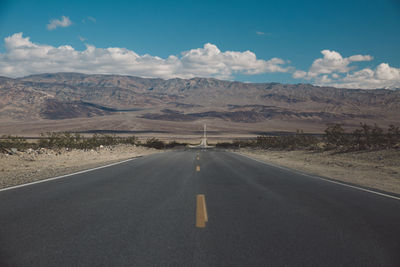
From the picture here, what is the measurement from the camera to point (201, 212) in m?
6.28

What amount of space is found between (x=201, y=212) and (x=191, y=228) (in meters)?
1.06

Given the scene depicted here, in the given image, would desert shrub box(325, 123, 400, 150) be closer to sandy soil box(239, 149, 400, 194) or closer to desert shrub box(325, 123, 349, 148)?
desert shrub box(325, 123, 349, 148)

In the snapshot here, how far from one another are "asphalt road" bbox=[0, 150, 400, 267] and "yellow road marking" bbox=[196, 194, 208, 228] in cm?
10

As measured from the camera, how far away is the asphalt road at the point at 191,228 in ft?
13.4

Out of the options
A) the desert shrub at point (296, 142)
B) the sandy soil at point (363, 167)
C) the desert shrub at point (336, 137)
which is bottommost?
the desert shrub at point (296, 142)

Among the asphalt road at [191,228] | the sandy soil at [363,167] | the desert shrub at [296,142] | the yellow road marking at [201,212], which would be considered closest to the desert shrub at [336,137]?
the desert shrub at [296,142]

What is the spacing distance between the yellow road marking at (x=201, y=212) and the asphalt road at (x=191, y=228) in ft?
0.32

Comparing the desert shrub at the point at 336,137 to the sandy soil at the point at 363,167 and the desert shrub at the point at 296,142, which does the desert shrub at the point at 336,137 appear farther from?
the sandy soil at the point at 363,167

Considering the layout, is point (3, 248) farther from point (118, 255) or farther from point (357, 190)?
point (357, 190)

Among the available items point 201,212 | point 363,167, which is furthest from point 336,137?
point 201,212

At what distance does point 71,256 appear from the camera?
4047 millimetres

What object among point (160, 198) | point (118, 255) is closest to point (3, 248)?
point (118, 255)

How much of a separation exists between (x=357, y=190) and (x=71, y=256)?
28.1ft

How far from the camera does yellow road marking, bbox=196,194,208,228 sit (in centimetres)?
550
